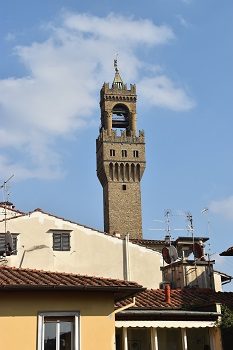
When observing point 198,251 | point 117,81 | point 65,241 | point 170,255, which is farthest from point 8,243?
point 117,81

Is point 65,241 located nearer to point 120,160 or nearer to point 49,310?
point 49,310

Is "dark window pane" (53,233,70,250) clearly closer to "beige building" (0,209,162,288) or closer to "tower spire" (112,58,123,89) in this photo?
"beige building" (0,209,162,288)

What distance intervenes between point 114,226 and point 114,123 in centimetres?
1572

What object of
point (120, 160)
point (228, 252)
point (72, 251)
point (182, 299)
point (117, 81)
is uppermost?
point (117, 81)

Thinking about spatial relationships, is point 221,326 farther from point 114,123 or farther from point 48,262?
point 114,123

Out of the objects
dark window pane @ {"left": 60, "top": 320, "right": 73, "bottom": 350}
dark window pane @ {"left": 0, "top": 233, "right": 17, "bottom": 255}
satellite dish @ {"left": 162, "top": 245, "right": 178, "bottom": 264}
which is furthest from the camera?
satellite dish @ {"left": 162, "top": 245, "right": 178, "bottom": 264}

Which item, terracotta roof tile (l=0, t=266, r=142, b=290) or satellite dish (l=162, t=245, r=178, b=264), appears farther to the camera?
satellite dish (l=162, t=245, r=178, b=264)

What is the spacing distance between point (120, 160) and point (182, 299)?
2142 inches

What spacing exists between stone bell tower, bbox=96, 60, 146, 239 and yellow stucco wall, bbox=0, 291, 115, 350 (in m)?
54.1

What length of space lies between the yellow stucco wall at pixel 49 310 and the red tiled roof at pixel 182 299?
3.13 metres

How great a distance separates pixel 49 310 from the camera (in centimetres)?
1192

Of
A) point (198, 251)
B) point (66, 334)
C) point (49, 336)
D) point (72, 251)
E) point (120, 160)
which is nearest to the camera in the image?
point (49, 336)

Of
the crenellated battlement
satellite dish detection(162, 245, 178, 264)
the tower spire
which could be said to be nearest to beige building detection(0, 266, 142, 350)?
satellite dish detection(162, 245, 178, 264)

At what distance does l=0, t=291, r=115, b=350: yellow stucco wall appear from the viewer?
1152 centimetres
